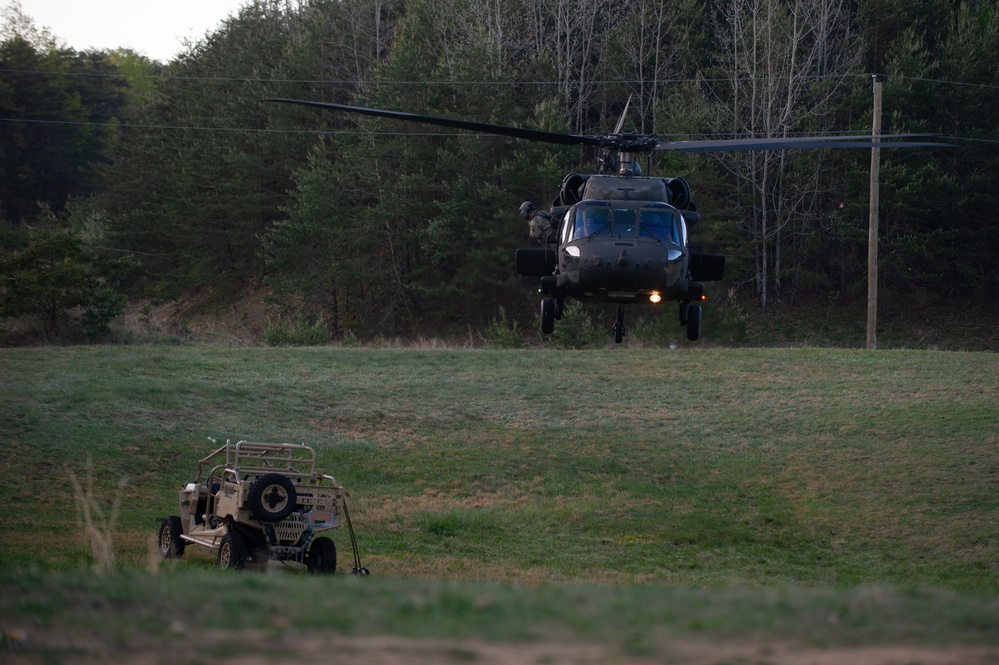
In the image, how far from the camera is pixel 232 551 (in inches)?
598

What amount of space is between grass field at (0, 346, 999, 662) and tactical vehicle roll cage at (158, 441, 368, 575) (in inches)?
33.3

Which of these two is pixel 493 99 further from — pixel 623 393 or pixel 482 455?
pixel 482 455

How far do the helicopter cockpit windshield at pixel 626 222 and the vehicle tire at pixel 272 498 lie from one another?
18.6 feet

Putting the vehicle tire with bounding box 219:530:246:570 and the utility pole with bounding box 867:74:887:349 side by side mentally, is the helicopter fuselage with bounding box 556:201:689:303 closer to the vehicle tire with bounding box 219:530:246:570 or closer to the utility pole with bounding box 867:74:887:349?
the vehicle tire with bounding box 219:530:246:570

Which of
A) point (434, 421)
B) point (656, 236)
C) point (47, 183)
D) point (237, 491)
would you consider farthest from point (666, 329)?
point (47, 183)

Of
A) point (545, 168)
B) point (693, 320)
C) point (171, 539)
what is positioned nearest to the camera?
point (171, 539)

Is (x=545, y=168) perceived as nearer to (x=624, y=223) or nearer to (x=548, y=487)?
(x=548, y=487)

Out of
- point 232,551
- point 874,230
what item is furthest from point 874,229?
point 232,551

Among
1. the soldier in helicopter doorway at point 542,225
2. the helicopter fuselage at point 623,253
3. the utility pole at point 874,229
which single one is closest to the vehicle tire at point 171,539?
the helicopter fuselage at point 623,253

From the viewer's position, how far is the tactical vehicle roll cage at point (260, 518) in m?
15.3

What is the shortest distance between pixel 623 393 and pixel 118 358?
617 inches

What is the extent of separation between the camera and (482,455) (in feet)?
83.5

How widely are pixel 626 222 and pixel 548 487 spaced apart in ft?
29.4

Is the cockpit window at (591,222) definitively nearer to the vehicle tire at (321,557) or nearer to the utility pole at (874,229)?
the vehicle tire at (321,557)
